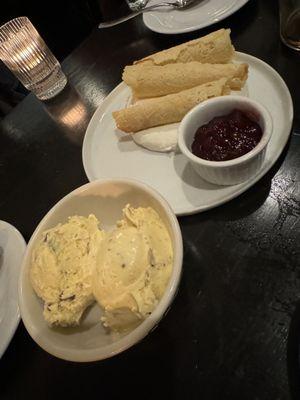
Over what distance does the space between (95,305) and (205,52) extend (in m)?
0.71

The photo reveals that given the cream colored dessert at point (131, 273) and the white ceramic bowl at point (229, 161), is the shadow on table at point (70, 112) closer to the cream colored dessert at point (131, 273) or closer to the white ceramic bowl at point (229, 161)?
the white ceramic bowl at point (229, 161)

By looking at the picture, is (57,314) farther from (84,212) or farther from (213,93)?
(213,93)

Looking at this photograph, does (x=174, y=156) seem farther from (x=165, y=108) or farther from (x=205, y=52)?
(x=205, y=52)

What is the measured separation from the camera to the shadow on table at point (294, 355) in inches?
24.7

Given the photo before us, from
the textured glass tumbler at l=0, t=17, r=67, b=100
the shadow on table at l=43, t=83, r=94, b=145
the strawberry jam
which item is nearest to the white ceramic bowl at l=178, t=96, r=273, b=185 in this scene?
the strawberry jam

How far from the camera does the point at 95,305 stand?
750mm

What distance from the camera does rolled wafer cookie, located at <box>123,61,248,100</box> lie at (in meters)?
0.98

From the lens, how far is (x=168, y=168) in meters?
0.97

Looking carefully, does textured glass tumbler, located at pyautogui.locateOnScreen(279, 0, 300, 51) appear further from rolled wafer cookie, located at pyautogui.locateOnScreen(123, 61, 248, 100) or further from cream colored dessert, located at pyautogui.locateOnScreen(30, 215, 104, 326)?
cream colored dessert, located at pyautogui.locateOnScreen(30, 215, 104, 326)

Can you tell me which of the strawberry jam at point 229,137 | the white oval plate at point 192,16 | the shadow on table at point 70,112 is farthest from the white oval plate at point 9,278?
the white oval plate at point 192,16

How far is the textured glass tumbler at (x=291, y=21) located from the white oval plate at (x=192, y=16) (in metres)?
0.20

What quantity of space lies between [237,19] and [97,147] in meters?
0.63

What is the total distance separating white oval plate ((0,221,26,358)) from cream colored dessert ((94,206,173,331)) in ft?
0.82

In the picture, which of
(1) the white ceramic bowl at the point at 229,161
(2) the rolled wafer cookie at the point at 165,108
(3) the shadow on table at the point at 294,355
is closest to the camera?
(3) the shadow on table at the point at 294,355
